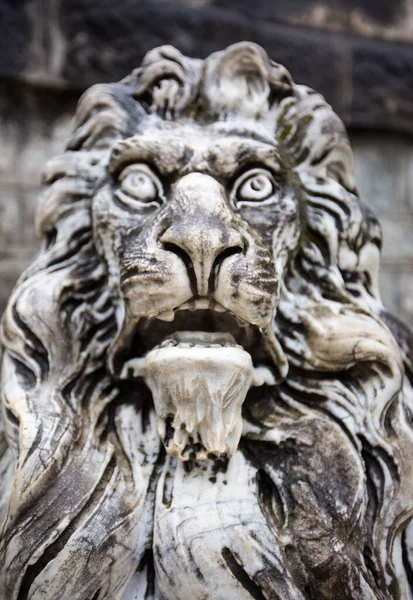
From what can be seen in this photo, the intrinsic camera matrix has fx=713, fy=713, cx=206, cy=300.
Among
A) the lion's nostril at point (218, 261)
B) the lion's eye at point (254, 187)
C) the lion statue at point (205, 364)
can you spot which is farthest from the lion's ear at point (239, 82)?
the lion's nostril at point (218, 261)

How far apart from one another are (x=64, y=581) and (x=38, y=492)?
112 millimetres

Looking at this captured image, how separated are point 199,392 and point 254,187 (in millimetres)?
317

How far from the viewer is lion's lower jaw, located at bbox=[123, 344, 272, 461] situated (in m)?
0.88

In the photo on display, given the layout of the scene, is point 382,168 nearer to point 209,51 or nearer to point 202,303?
point 209,51

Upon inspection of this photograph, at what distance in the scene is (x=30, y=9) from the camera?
1767 mm

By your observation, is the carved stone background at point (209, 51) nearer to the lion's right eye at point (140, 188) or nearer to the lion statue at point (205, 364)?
the lion statue at point (205, 364)

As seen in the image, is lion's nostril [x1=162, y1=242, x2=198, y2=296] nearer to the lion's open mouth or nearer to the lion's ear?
the lion's open mouth

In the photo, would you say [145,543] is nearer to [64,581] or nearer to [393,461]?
[64,581]

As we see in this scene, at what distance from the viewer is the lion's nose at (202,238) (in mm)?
890

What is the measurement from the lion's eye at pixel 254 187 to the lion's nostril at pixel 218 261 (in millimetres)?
125

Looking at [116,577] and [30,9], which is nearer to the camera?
[116,577]

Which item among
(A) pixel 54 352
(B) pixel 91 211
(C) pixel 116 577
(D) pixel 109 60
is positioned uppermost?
(D) pixel 109 60

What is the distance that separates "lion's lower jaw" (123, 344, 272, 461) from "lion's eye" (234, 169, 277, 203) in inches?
9.2

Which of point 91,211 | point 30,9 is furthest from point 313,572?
point 30,9
